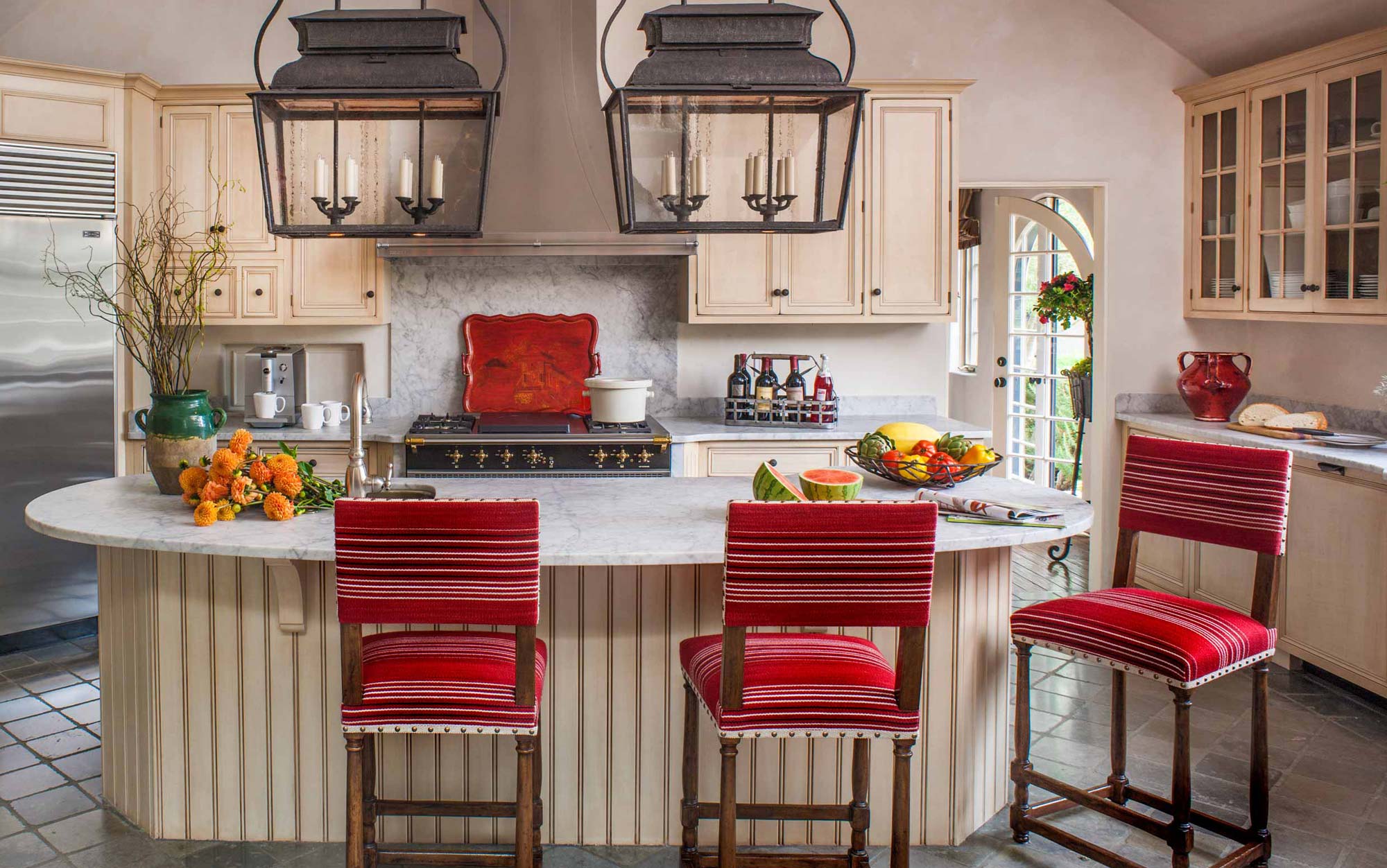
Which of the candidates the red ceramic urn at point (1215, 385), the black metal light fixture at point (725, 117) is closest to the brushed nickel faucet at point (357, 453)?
the black metal light fixture at point (725, 117)

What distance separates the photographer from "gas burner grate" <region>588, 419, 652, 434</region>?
14.7ft

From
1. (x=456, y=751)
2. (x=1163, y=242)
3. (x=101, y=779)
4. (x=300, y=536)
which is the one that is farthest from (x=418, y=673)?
(x=1163, y=242)

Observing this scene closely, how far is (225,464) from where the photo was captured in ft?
8.30

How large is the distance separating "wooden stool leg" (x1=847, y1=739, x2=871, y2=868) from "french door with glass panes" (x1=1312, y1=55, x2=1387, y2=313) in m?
2.95

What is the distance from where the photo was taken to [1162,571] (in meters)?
5.05

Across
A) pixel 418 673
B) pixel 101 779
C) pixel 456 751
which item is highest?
pixel 418 673

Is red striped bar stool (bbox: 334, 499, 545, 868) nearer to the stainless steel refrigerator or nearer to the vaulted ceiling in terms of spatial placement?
the stainless steel refrigerator

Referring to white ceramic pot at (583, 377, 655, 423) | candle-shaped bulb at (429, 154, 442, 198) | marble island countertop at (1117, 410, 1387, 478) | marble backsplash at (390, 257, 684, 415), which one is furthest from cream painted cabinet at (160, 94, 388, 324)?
marble island countertop at (1117, 410, 1387, 478)

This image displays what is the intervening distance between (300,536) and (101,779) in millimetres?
1327

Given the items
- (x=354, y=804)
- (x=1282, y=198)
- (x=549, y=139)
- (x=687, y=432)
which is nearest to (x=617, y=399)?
(x=687, y=432)

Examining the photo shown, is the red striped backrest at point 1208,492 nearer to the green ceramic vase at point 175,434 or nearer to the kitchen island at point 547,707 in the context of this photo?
the kitchen island at point 547,707

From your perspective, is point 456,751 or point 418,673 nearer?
point 418,673

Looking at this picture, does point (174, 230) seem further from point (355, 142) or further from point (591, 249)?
point (355, 142)

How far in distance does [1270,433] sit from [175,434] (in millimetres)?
3996
